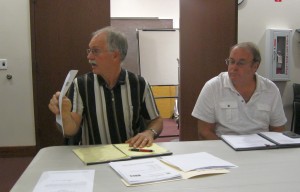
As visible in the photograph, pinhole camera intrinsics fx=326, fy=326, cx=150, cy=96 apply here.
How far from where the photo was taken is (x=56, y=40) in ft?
11.7

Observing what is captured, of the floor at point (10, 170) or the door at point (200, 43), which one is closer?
the floor at point (10, 170)

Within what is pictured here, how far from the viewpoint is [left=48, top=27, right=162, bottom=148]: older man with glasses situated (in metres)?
1.78

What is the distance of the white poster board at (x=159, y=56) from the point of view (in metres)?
4.84

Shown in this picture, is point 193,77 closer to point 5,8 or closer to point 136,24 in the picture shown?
point 5,8

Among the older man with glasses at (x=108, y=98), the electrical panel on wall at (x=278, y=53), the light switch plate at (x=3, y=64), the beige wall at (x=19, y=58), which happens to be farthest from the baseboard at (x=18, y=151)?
the electrical panel on wall at (x=278, y=53)

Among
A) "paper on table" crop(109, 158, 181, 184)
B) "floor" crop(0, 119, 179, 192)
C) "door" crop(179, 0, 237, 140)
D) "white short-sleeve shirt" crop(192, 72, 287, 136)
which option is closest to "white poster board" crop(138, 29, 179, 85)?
"door" crop(179, 0, 237, 140)

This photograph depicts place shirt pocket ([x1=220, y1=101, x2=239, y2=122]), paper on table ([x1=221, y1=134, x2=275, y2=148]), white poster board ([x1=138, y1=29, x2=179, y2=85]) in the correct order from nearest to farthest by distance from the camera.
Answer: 1. paper on table ([x1=221, y1=134, x2=275, y2=148])
2. shirt pocket ([x1=220, y1=101, x2=239, y2=122])
3. white poster board ([x1=138, y1=29, x2=179, y2=85])

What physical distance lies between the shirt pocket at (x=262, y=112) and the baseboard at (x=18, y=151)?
8.53 ft

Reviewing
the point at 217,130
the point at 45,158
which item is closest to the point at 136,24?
the point at 217,130

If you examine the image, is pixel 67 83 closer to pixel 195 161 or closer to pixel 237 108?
pixel 195 161

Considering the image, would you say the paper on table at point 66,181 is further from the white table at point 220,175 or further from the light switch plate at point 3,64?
the light switch plate at point 3,64

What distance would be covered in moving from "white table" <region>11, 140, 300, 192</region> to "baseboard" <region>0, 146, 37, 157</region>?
2345 mm

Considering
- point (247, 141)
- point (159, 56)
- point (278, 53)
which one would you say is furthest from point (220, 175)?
point (159, 56)

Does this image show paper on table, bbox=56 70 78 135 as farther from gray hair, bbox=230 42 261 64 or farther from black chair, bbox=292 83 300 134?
black chair, bbox=292 83 300 134
